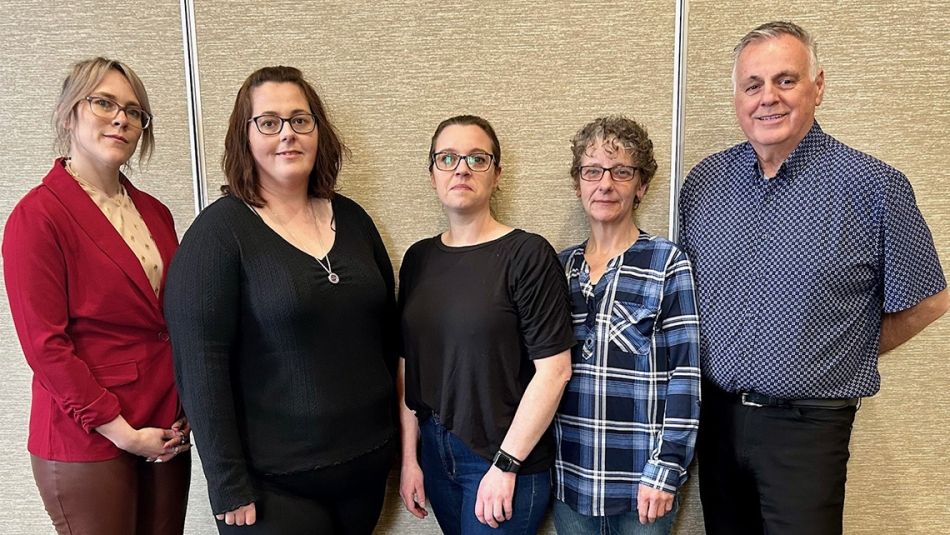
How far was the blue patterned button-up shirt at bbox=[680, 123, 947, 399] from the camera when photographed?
1252mm

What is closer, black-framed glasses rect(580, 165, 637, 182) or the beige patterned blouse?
the beige patterned blouse

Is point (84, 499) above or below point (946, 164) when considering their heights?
below

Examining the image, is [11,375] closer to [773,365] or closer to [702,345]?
[702,345]

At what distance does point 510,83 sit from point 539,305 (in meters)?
0.73

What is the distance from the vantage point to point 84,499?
4.04 feet

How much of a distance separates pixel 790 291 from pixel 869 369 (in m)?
0.27

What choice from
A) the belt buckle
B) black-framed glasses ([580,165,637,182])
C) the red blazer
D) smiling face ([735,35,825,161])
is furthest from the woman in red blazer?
smiling face ([735,35,825,161])

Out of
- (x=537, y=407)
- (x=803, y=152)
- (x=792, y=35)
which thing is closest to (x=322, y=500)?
(x=537, y=407)

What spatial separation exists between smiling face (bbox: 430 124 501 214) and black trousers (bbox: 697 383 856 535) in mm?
810

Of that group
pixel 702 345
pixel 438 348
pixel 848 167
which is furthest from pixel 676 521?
pixel 848 167

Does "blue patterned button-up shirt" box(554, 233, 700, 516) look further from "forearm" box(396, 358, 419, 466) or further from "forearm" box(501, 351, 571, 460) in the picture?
"forearm" box(396, 358, 419, 466)

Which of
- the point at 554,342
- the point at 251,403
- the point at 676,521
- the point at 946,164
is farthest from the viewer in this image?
the point at 676,521

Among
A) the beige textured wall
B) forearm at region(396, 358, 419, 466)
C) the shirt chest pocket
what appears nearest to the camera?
the shirt chest pocket

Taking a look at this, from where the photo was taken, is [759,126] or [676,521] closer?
[759,126]
